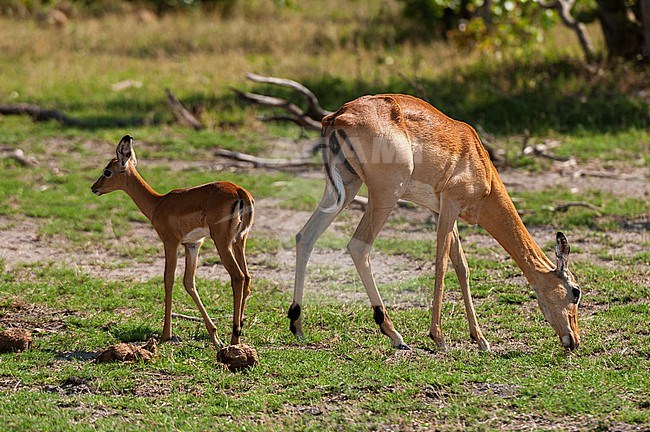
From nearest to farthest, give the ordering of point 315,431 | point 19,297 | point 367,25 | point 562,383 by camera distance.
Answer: point 315,431, point 562,383, point 19,297, point 367,25

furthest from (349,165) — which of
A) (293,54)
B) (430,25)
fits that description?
(430,25)

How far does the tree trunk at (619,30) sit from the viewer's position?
14.0 metres

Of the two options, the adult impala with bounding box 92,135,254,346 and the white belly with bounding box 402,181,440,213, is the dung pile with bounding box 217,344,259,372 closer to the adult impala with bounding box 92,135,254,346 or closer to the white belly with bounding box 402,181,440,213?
the adult impala with bounding box 92,135,254,346

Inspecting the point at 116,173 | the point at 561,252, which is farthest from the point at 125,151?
the point at 561,252

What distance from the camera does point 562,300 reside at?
5.86m

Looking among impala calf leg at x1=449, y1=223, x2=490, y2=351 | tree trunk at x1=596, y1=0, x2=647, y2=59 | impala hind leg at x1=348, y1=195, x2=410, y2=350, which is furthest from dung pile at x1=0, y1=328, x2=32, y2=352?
tree trunk at x1=596, y1=0, x2=647, y2=59

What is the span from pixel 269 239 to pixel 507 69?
274 inches

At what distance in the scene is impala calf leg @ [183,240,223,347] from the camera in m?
5.87

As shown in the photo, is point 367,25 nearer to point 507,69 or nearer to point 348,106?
point 507,69

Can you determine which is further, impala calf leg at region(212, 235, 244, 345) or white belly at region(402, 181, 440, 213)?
white belly at region(402, 181, 440, 213)

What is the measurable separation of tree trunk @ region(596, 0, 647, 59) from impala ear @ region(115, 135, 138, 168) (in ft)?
31.9

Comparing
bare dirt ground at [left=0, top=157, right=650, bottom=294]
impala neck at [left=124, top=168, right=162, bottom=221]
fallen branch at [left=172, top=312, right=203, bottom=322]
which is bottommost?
bare dirt ground at [left=0, top=157, right=650, bottom=294]

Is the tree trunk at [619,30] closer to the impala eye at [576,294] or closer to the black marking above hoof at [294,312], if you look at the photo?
the impala eye at [576,294]

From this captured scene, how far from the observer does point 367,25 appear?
20.8 meters
